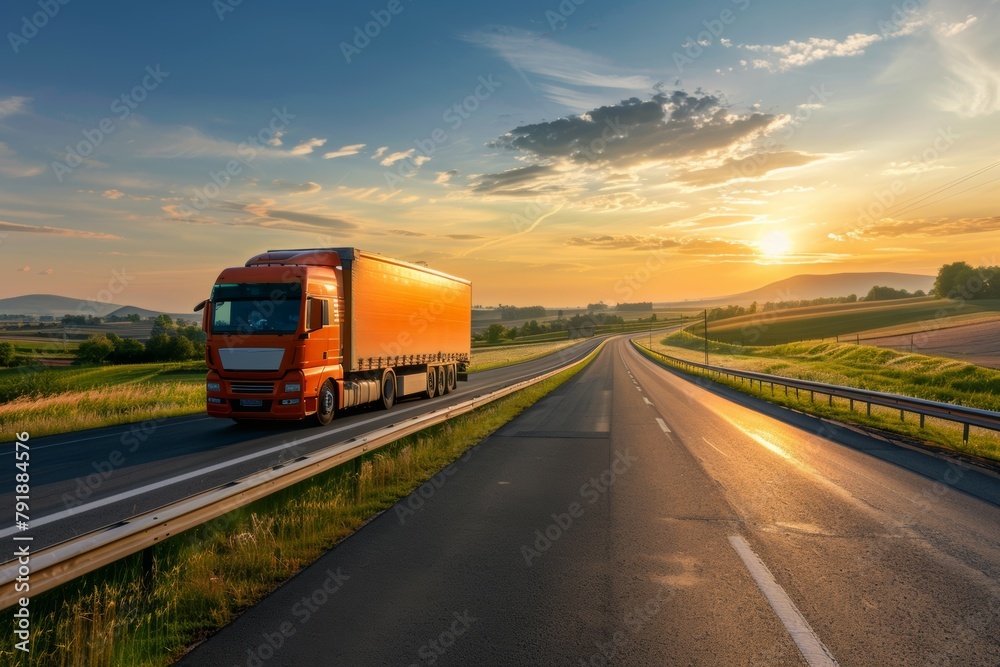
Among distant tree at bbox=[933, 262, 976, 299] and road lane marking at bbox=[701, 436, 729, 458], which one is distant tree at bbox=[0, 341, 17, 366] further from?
distant tree at bbox=[933, 262, 976, 299]

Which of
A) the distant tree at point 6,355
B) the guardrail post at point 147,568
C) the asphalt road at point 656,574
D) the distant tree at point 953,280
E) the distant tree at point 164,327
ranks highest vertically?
the distant tree at point 953,280

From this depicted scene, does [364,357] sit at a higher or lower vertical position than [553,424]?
higher

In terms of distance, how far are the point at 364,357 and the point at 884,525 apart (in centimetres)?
1321

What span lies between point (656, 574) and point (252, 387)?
1140 cm

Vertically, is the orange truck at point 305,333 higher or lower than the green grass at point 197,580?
higher

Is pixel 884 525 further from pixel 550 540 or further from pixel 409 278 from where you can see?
pixel 409 278

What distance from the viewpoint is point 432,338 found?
76.5 feet

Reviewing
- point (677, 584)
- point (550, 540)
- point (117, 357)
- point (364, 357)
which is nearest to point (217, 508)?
point (550, 540)

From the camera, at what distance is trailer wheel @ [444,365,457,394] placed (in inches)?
1029

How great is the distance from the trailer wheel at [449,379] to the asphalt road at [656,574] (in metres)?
16.4

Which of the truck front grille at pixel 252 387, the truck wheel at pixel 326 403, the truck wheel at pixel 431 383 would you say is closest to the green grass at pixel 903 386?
the truck wheel at pixel 431 383

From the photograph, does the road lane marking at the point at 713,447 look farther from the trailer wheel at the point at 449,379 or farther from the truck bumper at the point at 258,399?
the trailer wheel at the point at 449,379

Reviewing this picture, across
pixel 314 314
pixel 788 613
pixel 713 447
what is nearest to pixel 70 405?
pixel 314 314

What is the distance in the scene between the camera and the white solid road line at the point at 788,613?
3.70 metres
